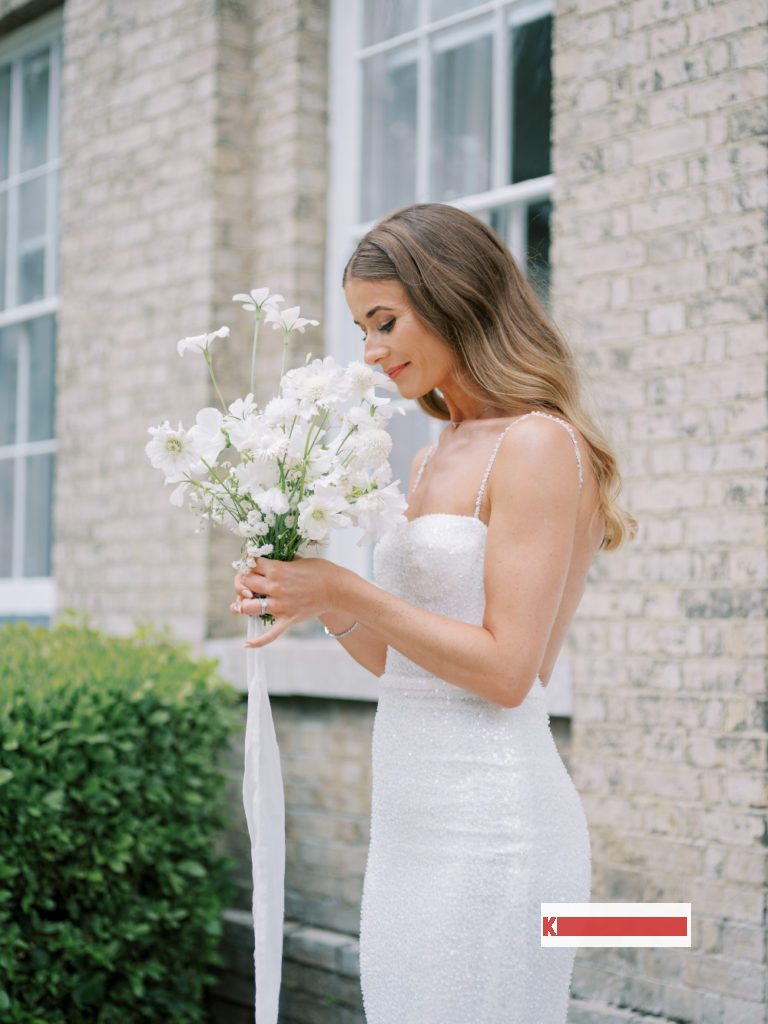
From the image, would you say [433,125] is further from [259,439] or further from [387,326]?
[259,439]

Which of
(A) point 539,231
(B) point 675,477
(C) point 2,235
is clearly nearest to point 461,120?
(A) point 539,231

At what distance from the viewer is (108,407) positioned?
19.9 feet

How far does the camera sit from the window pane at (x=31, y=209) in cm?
708

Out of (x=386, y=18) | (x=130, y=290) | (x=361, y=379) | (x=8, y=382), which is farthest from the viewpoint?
(x=8, y=382)

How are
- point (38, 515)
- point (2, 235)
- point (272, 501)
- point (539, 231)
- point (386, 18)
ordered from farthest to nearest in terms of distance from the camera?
point (2, 235)
point (38, 515)
point (386, 18)
point (539, 231)
point (272, 501)

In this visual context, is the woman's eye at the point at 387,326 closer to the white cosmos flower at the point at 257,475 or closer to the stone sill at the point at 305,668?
the white cosmos flower at the point at 257,475

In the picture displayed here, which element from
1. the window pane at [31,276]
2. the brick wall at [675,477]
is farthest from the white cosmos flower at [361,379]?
the window pane at [31,276]

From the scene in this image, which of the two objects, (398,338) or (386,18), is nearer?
(398,338)

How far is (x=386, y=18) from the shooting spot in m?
5.34

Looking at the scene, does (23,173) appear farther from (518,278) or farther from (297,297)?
(518,278)

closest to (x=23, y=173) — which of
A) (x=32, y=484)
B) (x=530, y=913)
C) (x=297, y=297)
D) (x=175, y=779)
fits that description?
(x=32, y=484)

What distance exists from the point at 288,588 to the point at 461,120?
10.6ft

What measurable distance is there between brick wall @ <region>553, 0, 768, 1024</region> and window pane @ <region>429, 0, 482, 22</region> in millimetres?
873

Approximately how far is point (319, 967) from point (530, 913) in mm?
2721
